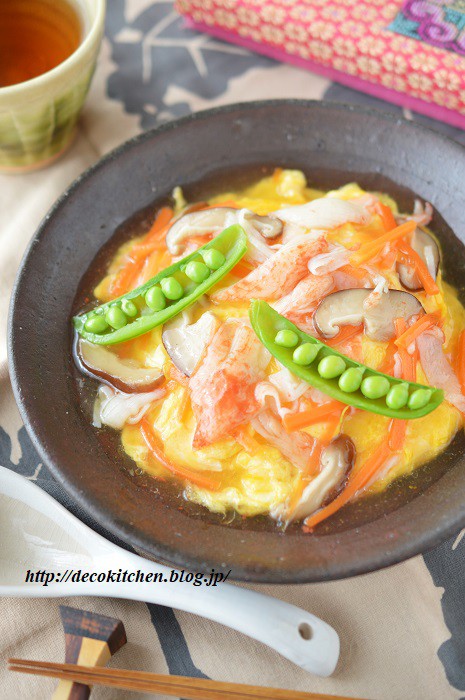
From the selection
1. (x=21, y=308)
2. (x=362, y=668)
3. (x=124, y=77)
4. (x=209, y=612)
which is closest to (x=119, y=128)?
(x=124, y=77)

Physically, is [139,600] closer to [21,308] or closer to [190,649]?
Result: [190,649]

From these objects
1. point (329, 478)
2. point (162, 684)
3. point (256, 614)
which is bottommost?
point (162, 684)

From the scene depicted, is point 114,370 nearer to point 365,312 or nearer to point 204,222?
point 204,222

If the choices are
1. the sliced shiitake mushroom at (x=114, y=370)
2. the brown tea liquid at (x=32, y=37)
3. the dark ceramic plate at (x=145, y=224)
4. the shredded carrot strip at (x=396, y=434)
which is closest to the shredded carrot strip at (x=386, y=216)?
the dark ceramic plate at (x=145, y=224)

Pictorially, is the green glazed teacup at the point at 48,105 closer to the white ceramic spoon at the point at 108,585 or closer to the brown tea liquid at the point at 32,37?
the brown tea liquid at the point at 32,37

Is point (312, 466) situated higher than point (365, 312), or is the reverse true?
point (365, 312)

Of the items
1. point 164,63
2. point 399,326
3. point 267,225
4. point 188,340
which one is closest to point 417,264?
point 399,326
